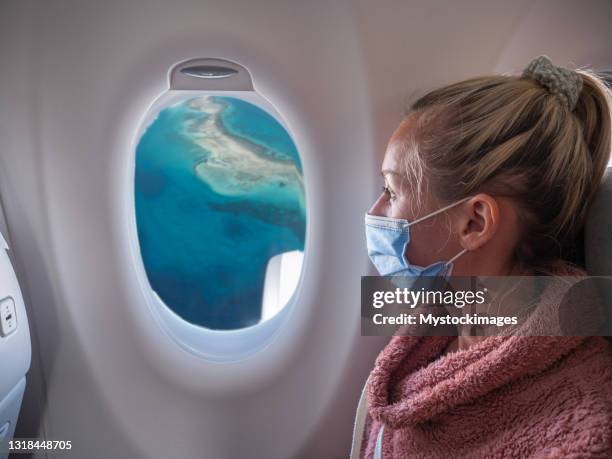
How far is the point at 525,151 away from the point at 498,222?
0.13m

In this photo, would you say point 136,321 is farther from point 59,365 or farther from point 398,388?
point 398,388

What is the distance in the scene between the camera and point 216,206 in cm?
171

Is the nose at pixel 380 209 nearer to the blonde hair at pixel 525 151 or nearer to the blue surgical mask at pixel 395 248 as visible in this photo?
the blue surgical mask at pixel 395 248

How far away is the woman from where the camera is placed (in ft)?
2.12

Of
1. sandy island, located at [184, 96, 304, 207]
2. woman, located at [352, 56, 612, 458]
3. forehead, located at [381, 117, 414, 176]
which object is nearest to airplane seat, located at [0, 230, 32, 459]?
sandy island, located at [184, 96, 304, 207]

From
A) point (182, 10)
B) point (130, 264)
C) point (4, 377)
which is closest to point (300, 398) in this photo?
point (130, 264)

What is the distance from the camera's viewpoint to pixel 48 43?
A: 102 centimetres

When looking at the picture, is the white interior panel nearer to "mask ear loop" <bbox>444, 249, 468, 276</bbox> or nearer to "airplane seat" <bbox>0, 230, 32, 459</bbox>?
"airplane seat" <bbox>0, 230, 32, 459</bbox>

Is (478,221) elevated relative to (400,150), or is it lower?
lower

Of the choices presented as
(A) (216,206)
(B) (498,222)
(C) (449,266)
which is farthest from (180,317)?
(B) (498,222)

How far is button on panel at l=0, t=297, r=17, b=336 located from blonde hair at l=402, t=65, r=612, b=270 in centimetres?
104

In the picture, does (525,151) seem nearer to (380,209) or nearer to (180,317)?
(380,209)

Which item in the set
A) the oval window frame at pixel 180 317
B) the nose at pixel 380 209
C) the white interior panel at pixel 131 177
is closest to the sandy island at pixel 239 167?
the oval window frame at pixel 180 317

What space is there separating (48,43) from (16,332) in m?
0.76
